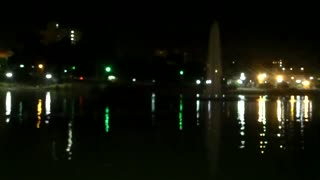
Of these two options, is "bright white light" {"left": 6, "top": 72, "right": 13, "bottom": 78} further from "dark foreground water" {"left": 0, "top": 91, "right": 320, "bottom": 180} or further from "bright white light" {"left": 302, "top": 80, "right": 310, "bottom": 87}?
"dark foreground water" {"left": 0, "top": 91, "right": 320, "bottom": 180}

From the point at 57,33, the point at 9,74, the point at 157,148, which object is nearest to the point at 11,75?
the point at 9,74

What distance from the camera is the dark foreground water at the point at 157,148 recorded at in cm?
1152

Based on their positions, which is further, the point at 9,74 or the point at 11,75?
the point at 9,74

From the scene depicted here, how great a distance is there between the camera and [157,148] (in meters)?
15.2

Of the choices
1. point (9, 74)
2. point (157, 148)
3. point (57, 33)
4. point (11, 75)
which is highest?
point (57, 33)

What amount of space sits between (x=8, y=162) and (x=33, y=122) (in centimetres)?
1056

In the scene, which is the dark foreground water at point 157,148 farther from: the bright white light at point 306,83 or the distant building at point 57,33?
the distant building at point 57,33

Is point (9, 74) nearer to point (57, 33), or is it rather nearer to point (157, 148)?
point (57, 33)

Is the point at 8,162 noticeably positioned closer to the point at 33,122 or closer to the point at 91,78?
the point at 33,122

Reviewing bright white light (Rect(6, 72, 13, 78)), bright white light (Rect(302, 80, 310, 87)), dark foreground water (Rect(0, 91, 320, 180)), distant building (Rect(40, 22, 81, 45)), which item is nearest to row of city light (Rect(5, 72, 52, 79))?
bright white light (Rect(6, 72, 13, 78))

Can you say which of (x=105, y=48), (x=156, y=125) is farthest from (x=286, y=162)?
(x=105, y=48)

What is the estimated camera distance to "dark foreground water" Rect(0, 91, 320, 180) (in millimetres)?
11523

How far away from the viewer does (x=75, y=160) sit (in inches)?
511

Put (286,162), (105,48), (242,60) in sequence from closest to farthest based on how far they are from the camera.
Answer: (286,162)
(105,48)
(242,60)
